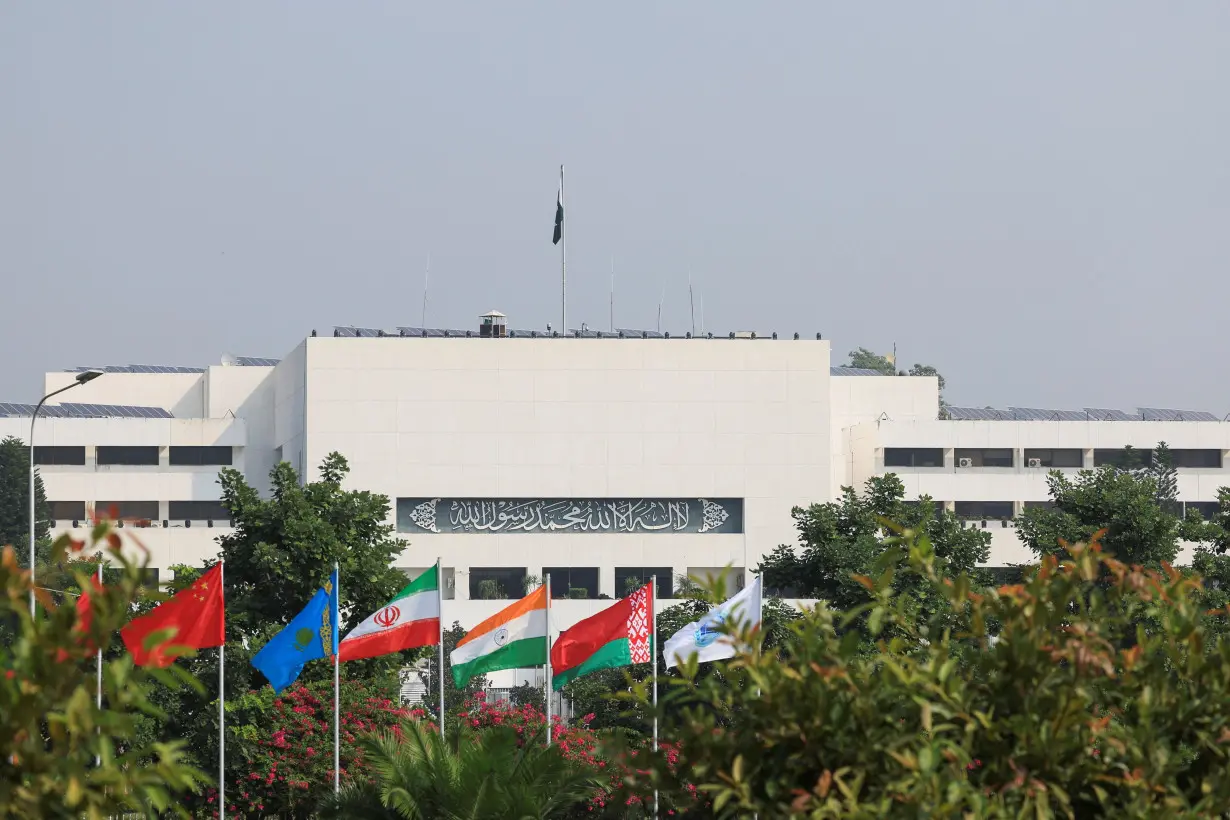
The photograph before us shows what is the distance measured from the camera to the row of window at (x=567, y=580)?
58.1m

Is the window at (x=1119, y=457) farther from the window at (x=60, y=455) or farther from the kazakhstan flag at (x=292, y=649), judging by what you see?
the kazakhstan flag at (x=292, y=649)

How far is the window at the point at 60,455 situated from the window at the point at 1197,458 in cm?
4266

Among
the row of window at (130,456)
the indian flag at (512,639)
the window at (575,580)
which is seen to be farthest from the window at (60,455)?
the indian flag at (512,639)

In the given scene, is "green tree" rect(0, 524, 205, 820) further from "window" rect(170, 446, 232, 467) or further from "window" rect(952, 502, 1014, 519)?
"window" rect(170, 446, 232, 467)

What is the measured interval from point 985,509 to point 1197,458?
940 cm

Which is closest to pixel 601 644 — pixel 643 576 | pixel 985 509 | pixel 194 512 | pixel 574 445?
pixel 574 445

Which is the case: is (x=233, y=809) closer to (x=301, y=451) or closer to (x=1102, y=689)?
(x=1102, y=689)

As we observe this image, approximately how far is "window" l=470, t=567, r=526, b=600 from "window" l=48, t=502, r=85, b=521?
1662 centimetres

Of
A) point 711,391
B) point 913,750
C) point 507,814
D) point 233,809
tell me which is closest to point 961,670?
point 913,750

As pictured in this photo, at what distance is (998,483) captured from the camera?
208 ft

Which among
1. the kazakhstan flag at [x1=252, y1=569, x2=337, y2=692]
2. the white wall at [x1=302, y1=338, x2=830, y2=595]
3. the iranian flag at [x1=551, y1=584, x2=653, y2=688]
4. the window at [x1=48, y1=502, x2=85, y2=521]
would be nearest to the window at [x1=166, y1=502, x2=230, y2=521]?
the window at [x1=48, y1=502, x2=85, y2=521]

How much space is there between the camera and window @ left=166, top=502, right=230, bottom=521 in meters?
65.7

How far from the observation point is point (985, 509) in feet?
212

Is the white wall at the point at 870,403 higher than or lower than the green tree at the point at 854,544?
higher
